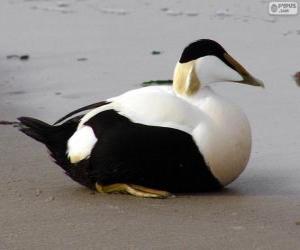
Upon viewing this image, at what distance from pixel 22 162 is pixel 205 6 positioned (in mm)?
5419

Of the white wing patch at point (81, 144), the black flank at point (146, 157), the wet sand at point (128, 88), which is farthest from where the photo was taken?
the white wing patch at point (81, 144)

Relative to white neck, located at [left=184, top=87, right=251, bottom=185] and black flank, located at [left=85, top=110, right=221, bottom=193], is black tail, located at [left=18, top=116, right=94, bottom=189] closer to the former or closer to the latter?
black flank, located at [left=85, top=110, right=221, bottom=193]

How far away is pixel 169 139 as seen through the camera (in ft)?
14.5

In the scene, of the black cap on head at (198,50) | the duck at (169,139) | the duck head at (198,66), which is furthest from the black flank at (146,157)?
the black cap on head at (198,50)

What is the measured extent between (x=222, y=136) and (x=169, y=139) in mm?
254

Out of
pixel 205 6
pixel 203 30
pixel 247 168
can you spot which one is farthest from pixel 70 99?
pixel 205 6

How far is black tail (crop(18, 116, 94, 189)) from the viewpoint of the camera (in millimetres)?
4641

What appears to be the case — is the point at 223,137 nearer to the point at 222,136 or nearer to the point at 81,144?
the point at 222,136

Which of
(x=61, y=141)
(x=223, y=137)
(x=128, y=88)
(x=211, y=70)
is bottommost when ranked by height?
(x=128, y=88)

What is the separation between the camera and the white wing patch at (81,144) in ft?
15.1

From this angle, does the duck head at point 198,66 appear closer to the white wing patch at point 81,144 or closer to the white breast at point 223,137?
the white breast at point 223,137

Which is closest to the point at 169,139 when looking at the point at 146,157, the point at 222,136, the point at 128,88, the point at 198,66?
the point at 146,157

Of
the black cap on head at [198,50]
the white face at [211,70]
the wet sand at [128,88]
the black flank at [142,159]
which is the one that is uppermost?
the black cap on head at [198,50]

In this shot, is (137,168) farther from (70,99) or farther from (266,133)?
(70,99)
